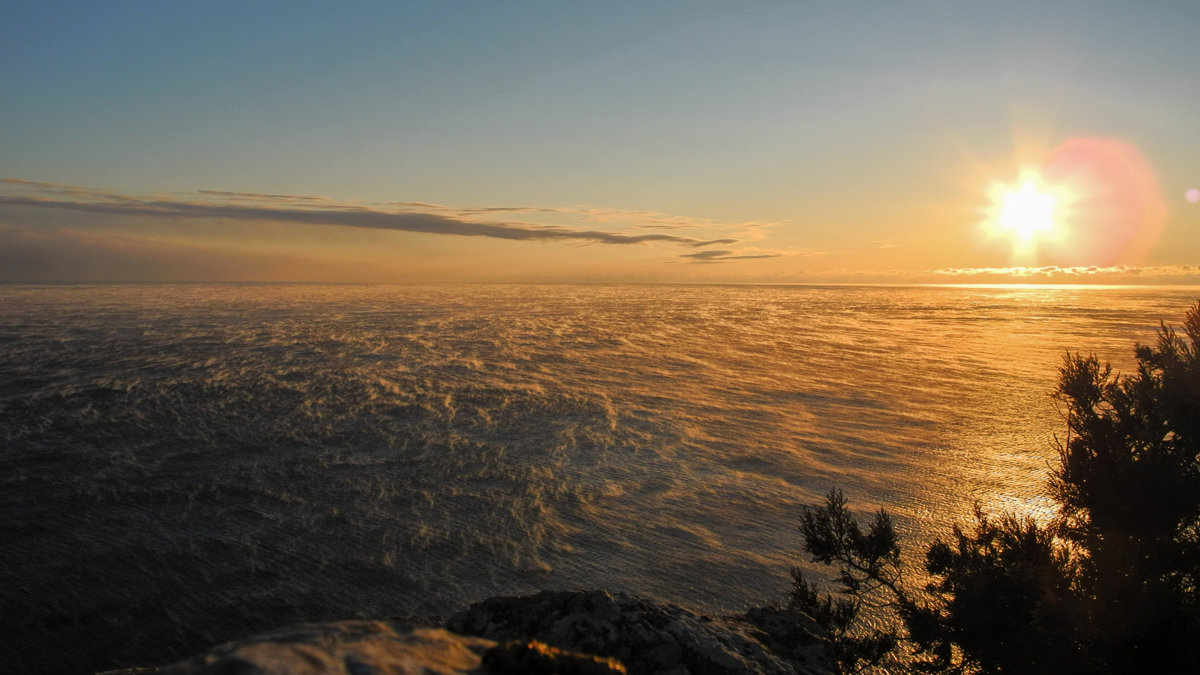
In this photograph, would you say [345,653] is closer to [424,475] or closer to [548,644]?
[548,644]

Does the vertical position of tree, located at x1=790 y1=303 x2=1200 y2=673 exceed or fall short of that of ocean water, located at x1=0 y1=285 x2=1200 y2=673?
it exceeds it

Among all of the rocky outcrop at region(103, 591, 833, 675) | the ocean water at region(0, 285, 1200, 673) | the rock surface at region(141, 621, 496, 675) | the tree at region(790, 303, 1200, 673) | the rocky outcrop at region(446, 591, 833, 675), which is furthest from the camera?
the ocean water at region(0, 285, 1200, 673)

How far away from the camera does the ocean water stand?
8.47 meters

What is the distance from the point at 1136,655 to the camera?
668cm

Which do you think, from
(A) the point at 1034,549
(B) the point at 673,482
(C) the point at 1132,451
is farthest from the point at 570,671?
(B) the point at 673,482

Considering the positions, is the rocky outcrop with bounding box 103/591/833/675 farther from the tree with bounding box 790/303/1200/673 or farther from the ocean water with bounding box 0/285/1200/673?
the ocean water with bounding box 0/285/1200/673

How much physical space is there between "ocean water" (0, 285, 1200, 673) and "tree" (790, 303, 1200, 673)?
187 cm

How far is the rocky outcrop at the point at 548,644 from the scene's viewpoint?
336cm

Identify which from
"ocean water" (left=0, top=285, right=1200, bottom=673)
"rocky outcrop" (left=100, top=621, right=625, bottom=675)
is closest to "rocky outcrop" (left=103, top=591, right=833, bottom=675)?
"rocky outcrop" (left=100, top=621, right=625, bottom=675)

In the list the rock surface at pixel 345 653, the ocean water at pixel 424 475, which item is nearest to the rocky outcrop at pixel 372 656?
the rock surface at pixel 345 653

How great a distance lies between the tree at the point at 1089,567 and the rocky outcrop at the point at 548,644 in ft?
6.57

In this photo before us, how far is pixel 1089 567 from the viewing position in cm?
742

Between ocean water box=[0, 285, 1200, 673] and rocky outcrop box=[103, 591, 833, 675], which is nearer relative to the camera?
rocky outcrop box=[103, 591, 833, 675]

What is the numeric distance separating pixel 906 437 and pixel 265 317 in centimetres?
4604
